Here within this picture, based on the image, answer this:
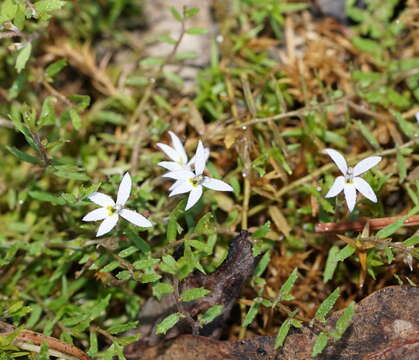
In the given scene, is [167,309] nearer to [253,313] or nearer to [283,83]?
[253,313]

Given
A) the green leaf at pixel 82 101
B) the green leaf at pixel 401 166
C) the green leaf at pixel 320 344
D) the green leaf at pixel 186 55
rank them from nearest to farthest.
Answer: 1. the green leaf at pixel 320 344
2. the green leaf at pixel 401 166
3. the green leaf at pixel 82 101
4. the green leaf at pixel 186 55

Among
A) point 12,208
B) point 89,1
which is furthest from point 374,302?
point 89,1

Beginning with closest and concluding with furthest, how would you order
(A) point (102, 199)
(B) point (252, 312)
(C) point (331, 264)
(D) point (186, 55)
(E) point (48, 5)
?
(A) point (102, 199) < (B) point (252, 312) < (E) point (48, 5) < (C) point (331, 264) < (D) point (186, 55)

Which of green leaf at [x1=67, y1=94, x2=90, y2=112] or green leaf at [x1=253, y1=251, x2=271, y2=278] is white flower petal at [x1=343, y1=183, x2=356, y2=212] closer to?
green leaf at [x1=253, y1=251, x2=271, y2=278]

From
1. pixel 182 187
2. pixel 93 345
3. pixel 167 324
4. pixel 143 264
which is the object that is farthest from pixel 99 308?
pixel 182 187

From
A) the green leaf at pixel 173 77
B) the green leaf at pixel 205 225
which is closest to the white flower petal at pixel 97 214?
the green leaf at pixel 205 225

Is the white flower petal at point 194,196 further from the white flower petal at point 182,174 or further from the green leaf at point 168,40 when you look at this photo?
the green leaf at point 168,40

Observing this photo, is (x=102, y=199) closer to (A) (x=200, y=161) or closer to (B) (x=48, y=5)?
(A) (x=200, y=161)
